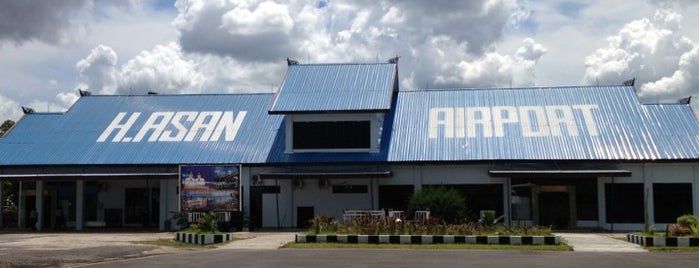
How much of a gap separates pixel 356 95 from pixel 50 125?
1726 cm

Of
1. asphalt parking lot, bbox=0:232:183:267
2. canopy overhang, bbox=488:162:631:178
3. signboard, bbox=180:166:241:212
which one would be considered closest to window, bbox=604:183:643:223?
canopy overhang, bbox=488:162:631:178

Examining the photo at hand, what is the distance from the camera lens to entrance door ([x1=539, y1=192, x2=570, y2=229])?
3675cm

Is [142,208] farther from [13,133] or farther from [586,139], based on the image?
[586,139]

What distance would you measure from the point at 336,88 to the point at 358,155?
4195mm

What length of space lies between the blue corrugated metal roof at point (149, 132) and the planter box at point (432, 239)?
1303 cm

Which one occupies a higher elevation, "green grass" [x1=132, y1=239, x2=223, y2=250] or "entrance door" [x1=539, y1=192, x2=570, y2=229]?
"entrance door" [x1=539, y1=192, x2=570, y2=229]

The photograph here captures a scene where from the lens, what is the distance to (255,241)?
1104 inches

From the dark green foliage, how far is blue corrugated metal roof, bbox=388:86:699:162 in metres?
3.35

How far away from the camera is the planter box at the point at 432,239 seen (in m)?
25.0

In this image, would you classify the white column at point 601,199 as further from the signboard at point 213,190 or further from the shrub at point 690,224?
the signboard at point 213,190

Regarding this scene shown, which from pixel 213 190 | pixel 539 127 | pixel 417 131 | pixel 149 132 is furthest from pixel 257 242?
pixel 539 127

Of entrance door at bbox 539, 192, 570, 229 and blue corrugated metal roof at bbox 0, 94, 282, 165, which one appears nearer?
entrance door at bbox 539, 192, 570, 229

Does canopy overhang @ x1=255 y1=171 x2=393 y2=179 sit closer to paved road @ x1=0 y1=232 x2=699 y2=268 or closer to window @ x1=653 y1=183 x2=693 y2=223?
paved road @ x1=0 y1=232 x2=699 y2=268

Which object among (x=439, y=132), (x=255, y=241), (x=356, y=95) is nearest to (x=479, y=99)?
(x=439, y=132)
